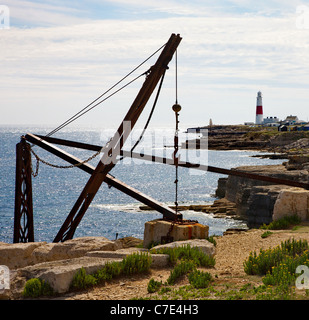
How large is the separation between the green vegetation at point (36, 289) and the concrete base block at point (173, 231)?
4.42 metres

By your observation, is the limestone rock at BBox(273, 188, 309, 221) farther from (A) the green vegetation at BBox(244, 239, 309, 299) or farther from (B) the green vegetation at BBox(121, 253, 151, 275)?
(B) the green vegetation at BBox(121, 253, 151, 275)

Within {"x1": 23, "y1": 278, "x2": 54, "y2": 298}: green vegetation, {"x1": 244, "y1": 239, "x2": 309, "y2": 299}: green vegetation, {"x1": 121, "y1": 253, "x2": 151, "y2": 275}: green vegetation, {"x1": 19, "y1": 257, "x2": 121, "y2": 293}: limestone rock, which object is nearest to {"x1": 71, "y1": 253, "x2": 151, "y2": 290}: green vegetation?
{"x1": 121, "y1": 253, "x2": 151, "y2": 275}: green vegetation

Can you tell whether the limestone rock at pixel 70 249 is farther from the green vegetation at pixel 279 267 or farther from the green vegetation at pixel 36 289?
the green vegetation at pixel 279 267

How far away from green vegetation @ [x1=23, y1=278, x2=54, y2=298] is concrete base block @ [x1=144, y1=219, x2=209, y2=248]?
4424mm

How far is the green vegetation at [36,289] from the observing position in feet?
25.0

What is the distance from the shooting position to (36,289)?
7.68 meters

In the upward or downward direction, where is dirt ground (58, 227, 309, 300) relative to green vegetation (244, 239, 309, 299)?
downward

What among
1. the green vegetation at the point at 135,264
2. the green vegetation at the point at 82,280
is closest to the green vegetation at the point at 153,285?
the green vegetation at the point at 135,264

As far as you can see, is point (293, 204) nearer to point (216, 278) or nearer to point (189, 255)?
point (189, 255)

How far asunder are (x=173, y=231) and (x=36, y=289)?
4630 mm

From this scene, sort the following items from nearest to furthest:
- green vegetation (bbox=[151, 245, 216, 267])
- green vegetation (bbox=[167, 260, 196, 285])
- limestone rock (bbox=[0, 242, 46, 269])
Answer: green vegetation (bbox=[167, 260, 196, 285]) → green vegetation (bbox=[151, 245, 216, 267]) → limestone rock (bbox=[0, 242, 46, 269])

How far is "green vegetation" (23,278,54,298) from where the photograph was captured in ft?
25.0
